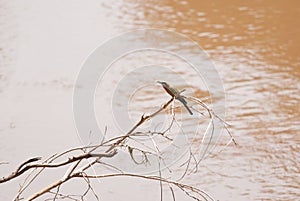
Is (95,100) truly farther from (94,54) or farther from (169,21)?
(169,21)

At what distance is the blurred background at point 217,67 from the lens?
2.30m

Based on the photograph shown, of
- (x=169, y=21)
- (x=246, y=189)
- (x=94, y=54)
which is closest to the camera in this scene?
(x=246, y=189)

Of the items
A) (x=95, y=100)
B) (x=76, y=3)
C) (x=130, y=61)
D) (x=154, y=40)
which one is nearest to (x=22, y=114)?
(x=95, y=100)

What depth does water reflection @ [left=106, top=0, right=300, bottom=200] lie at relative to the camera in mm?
2297

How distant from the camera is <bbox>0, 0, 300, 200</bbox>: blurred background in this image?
7.55 ft

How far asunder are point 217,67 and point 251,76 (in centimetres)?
20

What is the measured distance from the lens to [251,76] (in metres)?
3.03

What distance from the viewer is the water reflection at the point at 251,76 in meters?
2.30

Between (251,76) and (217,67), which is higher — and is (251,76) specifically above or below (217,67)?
below

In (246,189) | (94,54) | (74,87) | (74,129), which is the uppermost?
(94,54)

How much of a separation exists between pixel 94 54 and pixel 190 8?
0.91 meters

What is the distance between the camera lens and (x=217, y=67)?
122 inches

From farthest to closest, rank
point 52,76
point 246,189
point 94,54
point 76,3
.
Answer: point 76,3
point 94,54
point 52,76
point 246,189

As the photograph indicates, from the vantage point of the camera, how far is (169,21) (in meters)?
3.70
